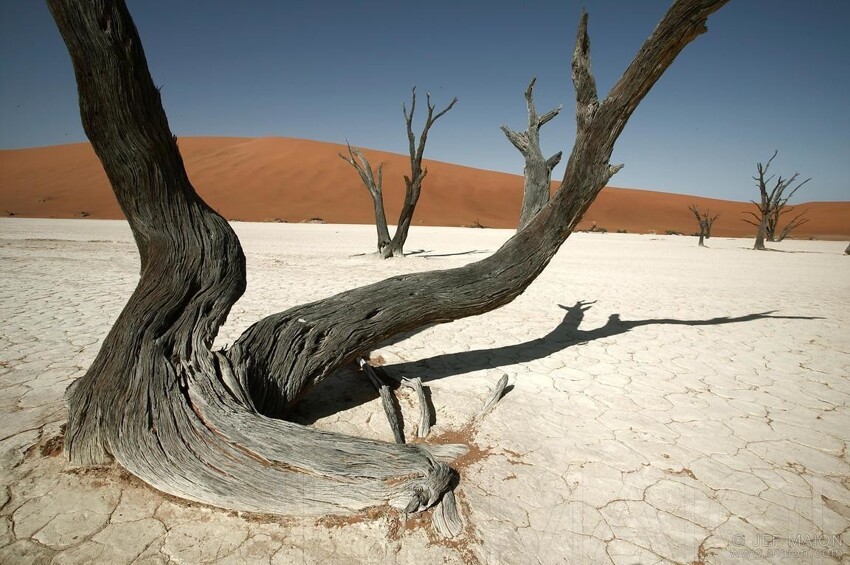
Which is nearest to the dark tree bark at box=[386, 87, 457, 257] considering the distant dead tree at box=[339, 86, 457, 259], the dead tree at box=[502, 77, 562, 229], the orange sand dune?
the distant dead tree at box=[339, 86, 457, 259]

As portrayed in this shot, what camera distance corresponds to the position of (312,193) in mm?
40469

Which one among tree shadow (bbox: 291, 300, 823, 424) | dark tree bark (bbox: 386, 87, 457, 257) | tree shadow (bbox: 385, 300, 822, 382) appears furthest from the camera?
dark tree bark (bbox: 386, 87, 457, 257)

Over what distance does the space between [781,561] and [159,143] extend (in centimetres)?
308

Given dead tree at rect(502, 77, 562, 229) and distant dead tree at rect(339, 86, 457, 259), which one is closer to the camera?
dead tree at rect(502, 77, 562, 229)

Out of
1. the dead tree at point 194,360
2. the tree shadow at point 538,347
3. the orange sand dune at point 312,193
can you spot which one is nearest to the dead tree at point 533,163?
the tree shadow at point 538,347

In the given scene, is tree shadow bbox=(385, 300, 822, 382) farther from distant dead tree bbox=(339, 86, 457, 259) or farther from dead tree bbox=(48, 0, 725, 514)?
distant dead tree bbox=(339, 86, 457, 259)

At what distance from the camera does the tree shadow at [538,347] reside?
3.40 m

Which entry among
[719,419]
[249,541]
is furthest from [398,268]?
[249,541]

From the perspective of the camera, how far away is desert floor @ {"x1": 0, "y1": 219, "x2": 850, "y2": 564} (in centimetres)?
157

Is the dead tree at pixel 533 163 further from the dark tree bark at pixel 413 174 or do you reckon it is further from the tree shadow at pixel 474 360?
the dark tree bark at pixel 413 174

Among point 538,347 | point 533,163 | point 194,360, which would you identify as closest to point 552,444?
point 538,347

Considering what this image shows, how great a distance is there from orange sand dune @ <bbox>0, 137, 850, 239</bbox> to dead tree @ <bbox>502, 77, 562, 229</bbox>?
2696 centimetres

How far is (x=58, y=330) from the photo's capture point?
3959mm

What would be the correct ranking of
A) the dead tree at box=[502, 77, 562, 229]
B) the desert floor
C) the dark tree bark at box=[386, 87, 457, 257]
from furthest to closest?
the dark tree bark at box=[386, 87, 457, 257] < the dead tree at box=[502, 77, 562, 229] < the desert floor
